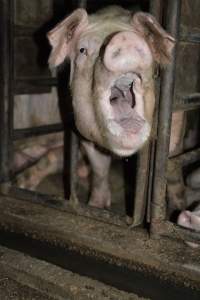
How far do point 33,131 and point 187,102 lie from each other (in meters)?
1.28

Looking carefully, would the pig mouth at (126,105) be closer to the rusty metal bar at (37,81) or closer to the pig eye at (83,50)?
Answer: the pig eye at (83,50)

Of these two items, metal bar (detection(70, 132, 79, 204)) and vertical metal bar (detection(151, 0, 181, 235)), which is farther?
metal bar (detection(70, 132, 79, 204))

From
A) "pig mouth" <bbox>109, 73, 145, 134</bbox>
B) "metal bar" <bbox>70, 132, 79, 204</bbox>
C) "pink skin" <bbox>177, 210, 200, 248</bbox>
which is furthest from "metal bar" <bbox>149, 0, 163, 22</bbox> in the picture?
"pink skin" <bbox>177, 210, 200, 248</bbox>

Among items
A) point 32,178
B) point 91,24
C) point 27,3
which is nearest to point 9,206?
point 32,178

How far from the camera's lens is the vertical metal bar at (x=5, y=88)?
9.61 ft

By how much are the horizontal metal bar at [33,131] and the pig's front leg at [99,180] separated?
0.45 meters

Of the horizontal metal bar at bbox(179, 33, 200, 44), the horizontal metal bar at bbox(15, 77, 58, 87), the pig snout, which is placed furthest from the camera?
the horizontal metal bar at bbox(15, 77, 58, 87)

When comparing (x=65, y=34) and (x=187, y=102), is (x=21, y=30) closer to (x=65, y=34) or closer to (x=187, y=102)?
(x=65, y=34)

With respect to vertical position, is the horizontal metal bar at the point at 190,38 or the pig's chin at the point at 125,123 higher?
the horizontal metal bar at the point at 190,38

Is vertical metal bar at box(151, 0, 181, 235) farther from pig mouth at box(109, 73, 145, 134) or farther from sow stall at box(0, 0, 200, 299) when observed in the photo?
pig mouth at box(109, 73, 145, 134)

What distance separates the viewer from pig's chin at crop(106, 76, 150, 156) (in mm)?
2314

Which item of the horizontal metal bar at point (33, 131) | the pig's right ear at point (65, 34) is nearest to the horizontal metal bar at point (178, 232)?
the pig's right ear at point (65, 34)

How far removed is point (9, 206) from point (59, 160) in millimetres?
981

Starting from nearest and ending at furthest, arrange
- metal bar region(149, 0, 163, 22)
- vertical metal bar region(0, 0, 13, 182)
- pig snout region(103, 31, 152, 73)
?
pig snout region(103, 31, 152, 73), metal bar region(149, 0, 163, 22), vertical metal bar region(0, 0, 13, 182)
